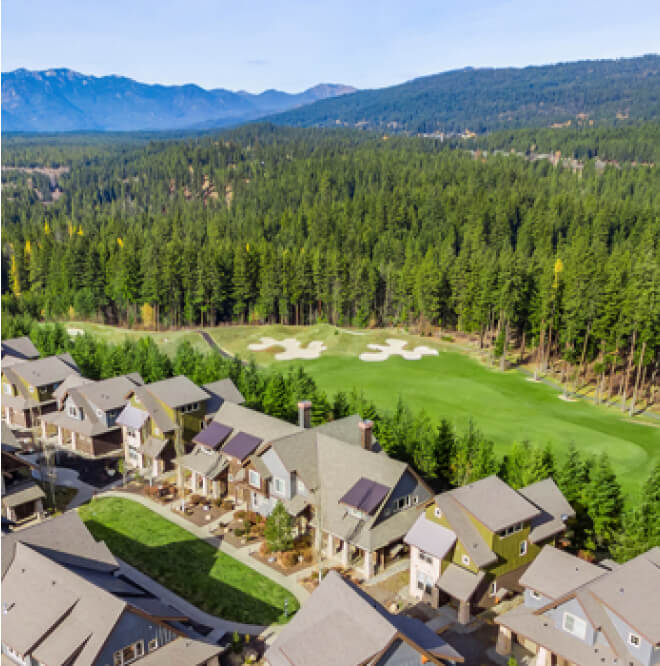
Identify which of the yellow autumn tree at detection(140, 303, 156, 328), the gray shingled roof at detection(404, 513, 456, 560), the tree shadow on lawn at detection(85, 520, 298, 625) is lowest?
the yellow autumn tree at detection(140, 303, 156, 328)

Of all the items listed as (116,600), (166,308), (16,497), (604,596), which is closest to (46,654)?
(116,600)

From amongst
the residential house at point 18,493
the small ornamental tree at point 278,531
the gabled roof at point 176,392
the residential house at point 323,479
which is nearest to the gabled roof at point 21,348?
the gabled roof at point 176,392

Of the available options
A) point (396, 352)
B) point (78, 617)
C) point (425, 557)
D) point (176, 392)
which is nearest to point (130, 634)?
point (78, 617)

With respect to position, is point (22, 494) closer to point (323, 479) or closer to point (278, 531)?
point (278, 531)

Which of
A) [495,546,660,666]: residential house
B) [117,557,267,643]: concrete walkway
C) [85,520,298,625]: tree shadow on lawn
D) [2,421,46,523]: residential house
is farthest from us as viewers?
[2,421,46,523]: residential house

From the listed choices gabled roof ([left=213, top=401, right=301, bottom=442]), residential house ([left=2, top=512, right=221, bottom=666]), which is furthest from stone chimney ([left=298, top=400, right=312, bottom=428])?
residential house ([left=2, top=512, right=221, bottom=666])

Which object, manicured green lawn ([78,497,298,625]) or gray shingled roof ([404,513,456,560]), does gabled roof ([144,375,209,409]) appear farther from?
gray shingled roof ([404,513,456,560])
